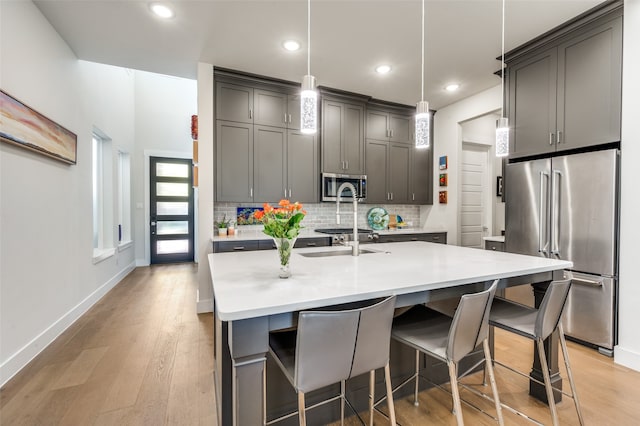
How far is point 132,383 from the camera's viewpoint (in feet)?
6.70

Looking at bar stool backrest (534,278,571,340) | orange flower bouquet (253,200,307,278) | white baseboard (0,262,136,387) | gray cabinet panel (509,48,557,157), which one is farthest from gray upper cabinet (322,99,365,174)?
white baseboard (0,262,136,387)

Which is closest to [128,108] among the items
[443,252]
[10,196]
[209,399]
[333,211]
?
[10,196]

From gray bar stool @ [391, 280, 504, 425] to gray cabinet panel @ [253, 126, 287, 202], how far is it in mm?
2586

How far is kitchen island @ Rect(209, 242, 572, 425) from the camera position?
1093 millimetres

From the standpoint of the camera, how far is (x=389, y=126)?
15.5ft

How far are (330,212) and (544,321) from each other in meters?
3.27

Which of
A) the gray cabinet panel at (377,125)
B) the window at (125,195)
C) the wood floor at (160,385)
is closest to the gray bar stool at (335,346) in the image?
the wood floor at (160,385)

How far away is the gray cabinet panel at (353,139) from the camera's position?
4332 millimetres

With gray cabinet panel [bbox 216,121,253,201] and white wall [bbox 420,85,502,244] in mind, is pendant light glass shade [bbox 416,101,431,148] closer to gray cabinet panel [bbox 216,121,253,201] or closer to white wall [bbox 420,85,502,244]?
gray cabinet panel [bbox 216,121,253,201]

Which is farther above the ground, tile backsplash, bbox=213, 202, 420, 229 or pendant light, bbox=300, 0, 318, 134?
pendant light, bbox=300, 0, 318, 134

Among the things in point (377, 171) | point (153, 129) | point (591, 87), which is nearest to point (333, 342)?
point (591, 87)

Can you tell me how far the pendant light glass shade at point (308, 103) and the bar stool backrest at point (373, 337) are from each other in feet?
3.61

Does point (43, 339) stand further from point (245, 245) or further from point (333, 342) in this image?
point (333, 342)

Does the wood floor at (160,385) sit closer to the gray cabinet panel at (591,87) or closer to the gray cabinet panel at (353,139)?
the gray cabinet panel at (591,87)
